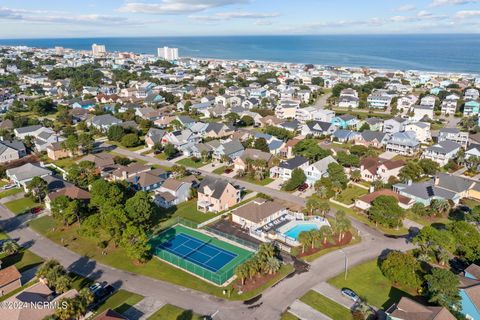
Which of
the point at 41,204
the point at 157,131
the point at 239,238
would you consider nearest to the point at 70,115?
the point at 157,131

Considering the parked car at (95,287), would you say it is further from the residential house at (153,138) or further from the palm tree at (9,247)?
the residential house at (153,138)

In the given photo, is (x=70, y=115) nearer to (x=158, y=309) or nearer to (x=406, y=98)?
(x=158, y=309)

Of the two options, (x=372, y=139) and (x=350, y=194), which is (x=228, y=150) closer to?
(x=350, y=194)

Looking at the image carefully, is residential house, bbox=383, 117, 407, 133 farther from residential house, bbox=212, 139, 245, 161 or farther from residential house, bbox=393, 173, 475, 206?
residential house, bbox=212, 139, 245, 161

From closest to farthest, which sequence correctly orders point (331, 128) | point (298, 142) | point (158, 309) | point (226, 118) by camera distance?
point (158, 309) → point (298, 142) → point (331, 128) → point (226, 118)

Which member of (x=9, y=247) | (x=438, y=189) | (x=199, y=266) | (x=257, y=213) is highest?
(x=438, y=189)

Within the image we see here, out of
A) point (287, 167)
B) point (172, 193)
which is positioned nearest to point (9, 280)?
point (172, 193)

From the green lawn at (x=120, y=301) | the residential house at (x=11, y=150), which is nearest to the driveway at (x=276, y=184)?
the green lawn at (x=120, y=301)
